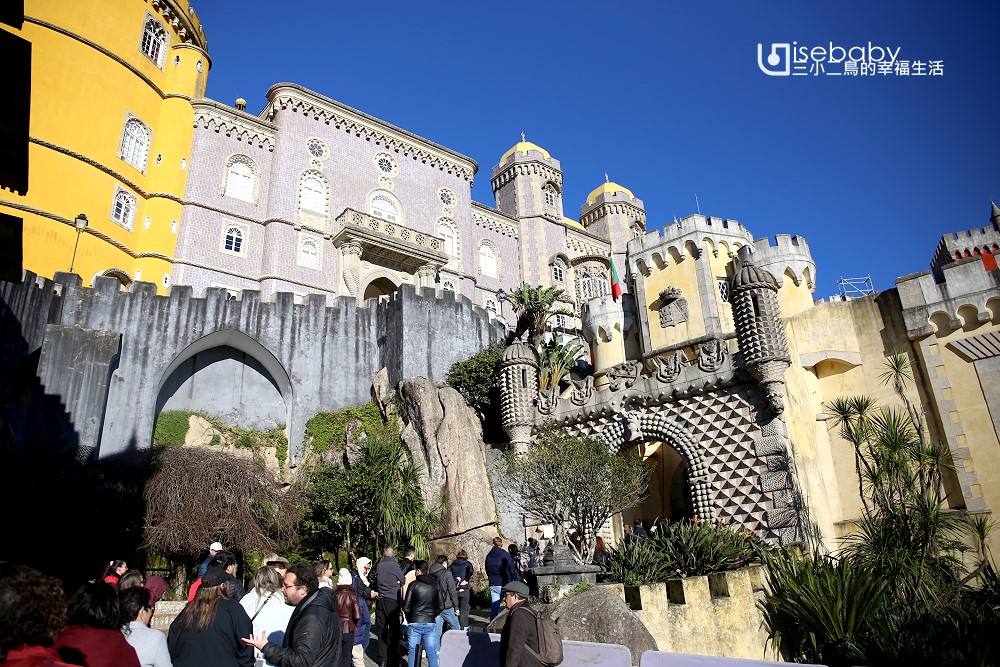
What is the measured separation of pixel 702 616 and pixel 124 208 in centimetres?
2741

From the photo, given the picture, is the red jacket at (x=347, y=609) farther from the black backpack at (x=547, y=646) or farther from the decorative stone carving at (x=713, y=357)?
the decorative stone carving at (x=713, y=357)

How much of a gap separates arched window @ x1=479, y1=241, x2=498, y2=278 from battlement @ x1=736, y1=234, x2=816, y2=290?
16.9 m

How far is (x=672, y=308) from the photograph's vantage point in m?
28.7

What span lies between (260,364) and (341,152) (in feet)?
45.9

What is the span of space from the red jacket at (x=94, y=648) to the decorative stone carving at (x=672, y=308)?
26236 mm

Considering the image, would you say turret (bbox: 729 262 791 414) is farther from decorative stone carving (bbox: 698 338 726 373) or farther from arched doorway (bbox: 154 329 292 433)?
arched doorway (bbox: 154 329 292 433)

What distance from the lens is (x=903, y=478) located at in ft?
48.2

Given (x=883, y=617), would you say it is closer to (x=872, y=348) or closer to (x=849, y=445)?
(x=849, y=445)

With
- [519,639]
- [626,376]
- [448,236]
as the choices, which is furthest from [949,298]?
[448,236]

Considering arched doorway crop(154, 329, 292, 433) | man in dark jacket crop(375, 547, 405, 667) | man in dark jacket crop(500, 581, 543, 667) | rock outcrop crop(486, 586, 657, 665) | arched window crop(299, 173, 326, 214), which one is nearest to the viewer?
man in dark jacket crop(500, 581, 543, 667)

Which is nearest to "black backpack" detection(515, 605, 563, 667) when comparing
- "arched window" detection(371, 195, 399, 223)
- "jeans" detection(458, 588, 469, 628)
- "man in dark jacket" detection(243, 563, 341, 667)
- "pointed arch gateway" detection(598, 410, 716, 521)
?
"man in dark jacket" detection(243, 563, 341, 667)

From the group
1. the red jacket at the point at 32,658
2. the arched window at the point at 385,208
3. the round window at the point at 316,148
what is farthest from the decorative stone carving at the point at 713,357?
the round window at the point at 316,148

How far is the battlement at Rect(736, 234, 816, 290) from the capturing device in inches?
996

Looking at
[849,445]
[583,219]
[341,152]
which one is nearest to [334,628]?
[849,445]
